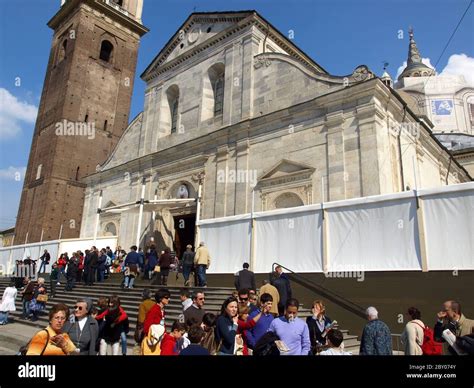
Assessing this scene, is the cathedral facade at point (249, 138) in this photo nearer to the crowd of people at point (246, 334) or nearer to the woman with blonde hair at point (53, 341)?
the crowd of people at point (246, 334)

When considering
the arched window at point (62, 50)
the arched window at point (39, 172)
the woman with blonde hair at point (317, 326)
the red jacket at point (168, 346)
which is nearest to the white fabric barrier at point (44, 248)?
the arched window at point (39, 172)

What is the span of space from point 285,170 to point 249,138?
2817 millimetres

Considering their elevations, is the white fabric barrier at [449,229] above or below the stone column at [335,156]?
below

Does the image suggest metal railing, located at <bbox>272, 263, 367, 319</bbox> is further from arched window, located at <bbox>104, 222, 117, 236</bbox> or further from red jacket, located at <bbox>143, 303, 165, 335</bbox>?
arched window, located at <bbox>104, 222, 117, 236</bbox>

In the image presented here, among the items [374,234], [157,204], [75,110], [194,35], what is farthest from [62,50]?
[374,234]

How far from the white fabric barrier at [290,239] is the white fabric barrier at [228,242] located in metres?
0.52

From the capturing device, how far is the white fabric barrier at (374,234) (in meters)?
8.82

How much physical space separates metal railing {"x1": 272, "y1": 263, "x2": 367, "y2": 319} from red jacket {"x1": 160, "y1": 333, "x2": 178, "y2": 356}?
5.24 m

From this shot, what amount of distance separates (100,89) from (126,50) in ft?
22.7

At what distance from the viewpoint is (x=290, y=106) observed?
53.9 ft

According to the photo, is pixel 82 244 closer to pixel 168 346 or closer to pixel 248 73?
pixel 248 73

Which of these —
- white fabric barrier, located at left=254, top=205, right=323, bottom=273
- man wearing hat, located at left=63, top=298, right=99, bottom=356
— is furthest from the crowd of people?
white fabric barrier, located at left=254, top=205, right=323, bottom=273

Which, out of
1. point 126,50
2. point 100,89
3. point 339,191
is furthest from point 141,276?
point 126,50
